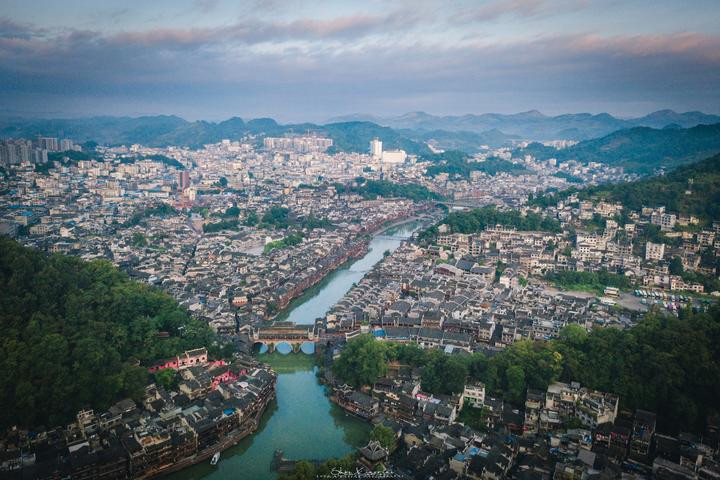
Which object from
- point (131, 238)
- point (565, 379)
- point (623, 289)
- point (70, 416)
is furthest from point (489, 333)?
point (131, 238)

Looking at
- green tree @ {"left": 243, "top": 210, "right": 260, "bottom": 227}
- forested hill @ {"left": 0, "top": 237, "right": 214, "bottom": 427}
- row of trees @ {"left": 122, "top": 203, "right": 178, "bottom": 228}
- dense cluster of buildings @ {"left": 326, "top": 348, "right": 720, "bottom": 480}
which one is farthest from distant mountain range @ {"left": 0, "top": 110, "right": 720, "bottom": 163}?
forested hill @ {"left": 0, "top": 237, "right": 214, "bottom": 427}

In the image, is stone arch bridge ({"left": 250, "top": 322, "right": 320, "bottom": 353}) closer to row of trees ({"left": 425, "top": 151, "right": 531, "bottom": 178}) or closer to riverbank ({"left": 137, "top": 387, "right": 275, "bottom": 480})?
riverbank ({"left": 137, "top": 387, "right": 275, "bottom": 480})

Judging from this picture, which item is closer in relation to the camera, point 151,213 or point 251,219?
point 251,219

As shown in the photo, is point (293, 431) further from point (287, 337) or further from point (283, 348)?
point (287, 337)

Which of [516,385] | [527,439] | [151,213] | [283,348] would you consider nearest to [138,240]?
[151,213]

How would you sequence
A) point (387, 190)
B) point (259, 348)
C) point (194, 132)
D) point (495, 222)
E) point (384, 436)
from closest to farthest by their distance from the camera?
point (384, 436), point (259, 348), point (495, 222), point (387, 190), point (194, 132)

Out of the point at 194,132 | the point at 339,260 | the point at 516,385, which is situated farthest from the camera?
the point at 194,132

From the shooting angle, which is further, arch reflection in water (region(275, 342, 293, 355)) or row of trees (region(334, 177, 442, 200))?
row of trees (region(334, 177, 442, 200))
